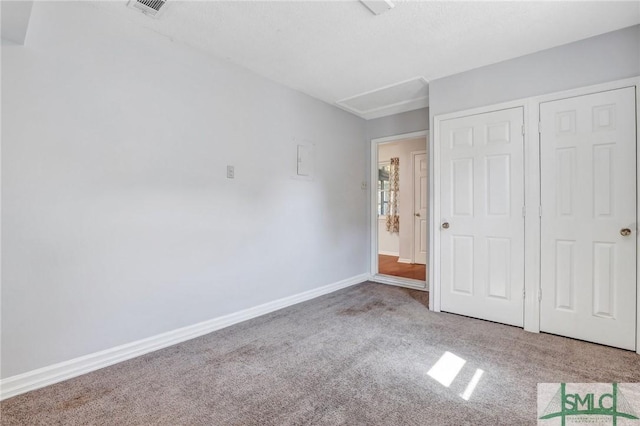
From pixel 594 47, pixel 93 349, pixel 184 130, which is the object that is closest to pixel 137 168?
pixel 184 130

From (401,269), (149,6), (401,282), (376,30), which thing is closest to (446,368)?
(401,282)

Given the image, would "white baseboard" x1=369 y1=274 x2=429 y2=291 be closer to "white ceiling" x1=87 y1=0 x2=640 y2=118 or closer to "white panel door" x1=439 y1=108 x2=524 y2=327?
"white panel door" x1=439 y1=108 x2=524 y2=327

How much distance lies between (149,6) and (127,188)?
129 centimetres

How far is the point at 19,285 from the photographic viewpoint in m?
1.85

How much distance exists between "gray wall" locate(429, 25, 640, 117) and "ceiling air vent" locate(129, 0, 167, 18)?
2.62 metres

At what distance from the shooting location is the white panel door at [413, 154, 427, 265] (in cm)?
607

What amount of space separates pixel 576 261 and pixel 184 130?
138 inches

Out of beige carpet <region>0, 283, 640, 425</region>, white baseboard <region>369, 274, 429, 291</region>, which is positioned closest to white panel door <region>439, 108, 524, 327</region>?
beige carpet <region>0, 283, 640, 425</region>

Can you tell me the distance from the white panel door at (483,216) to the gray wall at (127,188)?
5.68ft

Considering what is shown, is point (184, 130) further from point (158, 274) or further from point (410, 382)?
point (410, 382)

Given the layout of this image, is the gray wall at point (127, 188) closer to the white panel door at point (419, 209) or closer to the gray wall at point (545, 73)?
the gray wall at point (545, 73)

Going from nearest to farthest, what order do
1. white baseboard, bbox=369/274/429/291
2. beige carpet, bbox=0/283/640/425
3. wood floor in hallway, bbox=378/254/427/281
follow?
beige carpet, bbox=0/283/640/425, white baseboard, bbox=369/274/429/291, wood floor in hallway, bbox=378/254/427/281

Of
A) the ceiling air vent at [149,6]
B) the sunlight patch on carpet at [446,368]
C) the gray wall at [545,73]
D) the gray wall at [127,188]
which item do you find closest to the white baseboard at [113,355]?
the gray wall at [127,188]

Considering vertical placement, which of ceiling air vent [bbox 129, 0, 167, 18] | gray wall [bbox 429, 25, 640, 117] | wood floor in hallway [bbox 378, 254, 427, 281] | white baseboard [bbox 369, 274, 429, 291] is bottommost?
wood floor in hallway [bbox 378, 254, 427, 281]
